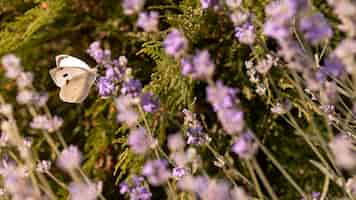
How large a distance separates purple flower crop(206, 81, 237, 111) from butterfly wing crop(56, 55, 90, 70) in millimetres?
597

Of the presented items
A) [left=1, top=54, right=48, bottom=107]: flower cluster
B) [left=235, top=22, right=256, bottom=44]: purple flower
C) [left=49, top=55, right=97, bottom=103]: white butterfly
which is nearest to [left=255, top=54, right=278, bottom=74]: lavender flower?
[left=235, top=22, right=256, bottom=44]: purple flower

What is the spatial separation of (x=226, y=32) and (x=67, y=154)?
1.08 meters

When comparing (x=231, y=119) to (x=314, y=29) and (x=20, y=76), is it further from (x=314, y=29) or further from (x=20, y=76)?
(x=20, y=76)

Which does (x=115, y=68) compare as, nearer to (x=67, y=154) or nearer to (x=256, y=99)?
(x=67, y=154)

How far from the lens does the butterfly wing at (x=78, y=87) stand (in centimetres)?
134

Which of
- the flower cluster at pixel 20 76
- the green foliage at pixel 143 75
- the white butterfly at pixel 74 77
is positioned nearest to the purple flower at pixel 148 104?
the flower cluster at pixel 20 76

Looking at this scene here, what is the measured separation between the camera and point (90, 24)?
205cm

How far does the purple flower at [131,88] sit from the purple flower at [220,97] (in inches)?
6.1

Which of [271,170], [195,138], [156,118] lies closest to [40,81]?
[156,118]

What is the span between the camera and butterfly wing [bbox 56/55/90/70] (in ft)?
4.44

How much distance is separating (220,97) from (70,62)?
682 mm

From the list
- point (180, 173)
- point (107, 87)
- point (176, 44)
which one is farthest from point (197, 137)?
point (176, 44)

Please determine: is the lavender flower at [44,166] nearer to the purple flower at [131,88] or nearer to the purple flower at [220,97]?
the purple flower at [131,88]

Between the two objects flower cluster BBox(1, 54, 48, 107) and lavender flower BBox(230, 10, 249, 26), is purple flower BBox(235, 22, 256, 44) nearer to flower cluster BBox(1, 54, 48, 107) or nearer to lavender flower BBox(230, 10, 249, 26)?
lavender flower BBox(230, 10, 249, 26)
